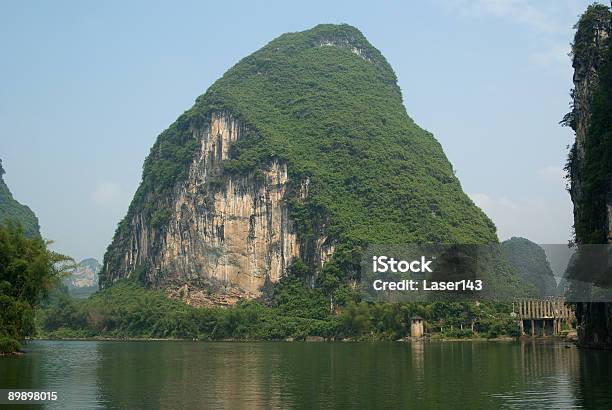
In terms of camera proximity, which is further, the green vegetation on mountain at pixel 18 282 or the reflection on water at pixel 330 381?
the green vegetation on mountain at pixel 18 282

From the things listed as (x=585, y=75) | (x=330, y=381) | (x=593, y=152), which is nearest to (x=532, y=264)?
(x=585, y=75)

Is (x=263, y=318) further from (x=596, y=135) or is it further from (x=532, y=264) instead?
(x=596, y=135)

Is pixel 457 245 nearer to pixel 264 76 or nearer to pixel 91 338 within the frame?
pixel 91 338

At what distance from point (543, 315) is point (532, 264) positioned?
70014 mm

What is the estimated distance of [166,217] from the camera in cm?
13588

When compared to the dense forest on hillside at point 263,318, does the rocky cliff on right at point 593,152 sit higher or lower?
higher

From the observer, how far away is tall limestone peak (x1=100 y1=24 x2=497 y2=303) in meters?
123

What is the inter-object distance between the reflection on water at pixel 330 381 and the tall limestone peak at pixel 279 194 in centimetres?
6603

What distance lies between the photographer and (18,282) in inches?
1981

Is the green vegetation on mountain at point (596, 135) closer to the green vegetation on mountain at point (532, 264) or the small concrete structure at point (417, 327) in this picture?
the small concrete structure at point (417, 327)

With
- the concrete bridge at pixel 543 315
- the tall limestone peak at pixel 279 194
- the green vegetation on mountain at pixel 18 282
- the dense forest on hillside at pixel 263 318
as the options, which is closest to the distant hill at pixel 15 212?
the tall limestone peak at pixel 279 194

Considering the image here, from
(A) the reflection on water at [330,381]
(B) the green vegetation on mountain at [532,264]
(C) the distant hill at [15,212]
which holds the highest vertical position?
(C) the distant hill at [15,212]

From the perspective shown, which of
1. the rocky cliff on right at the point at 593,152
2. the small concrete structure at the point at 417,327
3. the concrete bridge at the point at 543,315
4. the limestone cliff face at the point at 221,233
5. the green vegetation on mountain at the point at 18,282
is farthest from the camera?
the limestone cliff face at the point at 221,233

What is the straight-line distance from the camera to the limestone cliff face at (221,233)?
4919 inches
